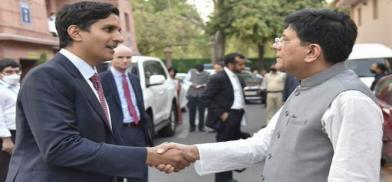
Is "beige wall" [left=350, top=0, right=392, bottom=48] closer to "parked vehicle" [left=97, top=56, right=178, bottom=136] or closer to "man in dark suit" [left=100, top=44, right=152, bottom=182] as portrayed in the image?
"parked vehicle" [left=97, top=56, right=178, bottom=136]

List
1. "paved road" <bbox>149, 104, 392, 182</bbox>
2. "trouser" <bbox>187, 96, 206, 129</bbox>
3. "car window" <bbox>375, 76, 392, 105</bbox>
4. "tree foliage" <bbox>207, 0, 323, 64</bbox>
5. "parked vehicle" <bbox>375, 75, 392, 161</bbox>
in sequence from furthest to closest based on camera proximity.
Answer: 1. "tree foliage" <bbox>207, 0, 323, 64</bbox>
2. "trouser" <bbox>187, 96, 206, 129</bbox>
3. "car window" <bbox>375, 76, 392, 105</bbox>
4. "paved road" <bbox>149, 104, 392, 182</bbox>
5. "parked vehicle" <bbox>375, 75, 392, 161</bbox>

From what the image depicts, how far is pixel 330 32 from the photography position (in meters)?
2.41

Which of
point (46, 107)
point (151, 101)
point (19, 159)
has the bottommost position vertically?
point (151, 101)

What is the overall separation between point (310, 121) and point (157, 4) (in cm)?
5045

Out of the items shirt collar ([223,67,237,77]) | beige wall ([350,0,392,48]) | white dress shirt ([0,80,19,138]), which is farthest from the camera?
beige wall ([350,0,392,48])

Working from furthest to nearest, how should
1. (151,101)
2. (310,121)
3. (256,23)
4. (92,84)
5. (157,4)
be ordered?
(157,4) → (256,23) → (151,101) → (92,84) → (310,121)

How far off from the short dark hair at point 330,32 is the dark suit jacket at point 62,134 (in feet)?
3.00

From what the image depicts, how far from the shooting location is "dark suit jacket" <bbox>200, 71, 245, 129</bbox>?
7.33 meters

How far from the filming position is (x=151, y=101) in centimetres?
1053

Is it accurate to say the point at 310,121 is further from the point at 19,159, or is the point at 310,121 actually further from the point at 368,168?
the point at 19,159

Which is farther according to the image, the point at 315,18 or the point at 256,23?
the point at 256,23

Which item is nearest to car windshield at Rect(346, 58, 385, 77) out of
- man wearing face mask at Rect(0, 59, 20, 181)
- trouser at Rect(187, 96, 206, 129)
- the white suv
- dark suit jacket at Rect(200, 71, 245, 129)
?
trouser at Rect(187, 96, 206, 129)

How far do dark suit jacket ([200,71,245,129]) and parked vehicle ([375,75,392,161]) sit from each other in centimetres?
214

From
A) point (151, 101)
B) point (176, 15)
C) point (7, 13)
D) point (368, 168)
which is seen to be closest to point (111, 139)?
point (368, 168)
